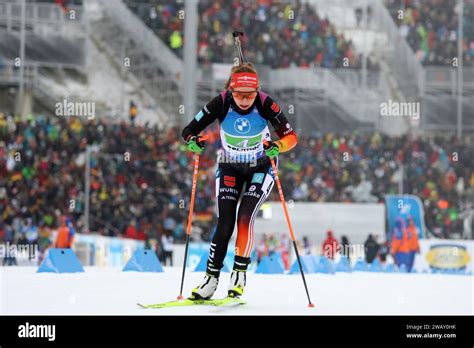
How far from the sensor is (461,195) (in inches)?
1156

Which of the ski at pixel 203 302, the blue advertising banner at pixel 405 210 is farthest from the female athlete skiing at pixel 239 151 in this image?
the blue advertising banner at pixel 405 210

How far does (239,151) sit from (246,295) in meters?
1.41

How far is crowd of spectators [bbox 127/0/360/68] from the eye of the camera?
30922mm

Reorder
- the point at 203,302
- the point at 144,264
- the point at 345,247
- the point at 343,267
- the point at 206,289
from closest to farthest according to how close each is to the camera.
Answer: the point at 203,302, the point at 206,289, the point at 144,264, the point at 343,267, the point at 345,247

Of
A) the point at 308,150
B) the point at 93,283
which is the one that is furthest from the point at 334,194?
the point at 93,283

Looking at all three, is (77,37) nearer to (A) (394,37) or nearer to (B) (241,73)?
(A) (394,37)

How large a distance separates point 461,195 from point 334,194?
4199 millimetres

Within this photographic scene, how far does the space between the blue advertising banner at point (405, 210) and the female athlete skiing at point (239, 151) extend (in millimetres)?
18326

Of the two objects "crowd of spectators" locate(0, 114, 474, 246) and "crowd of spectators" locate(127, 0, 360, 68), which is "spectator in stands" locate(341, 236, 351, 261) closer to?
"crowd of spectators" locate(0, 114, 474, 246)

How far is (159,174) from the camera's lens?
27.3m

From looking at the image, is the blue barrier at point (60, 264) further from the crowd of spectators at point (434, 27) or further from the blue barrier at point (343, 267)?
the crowd of spectators at point (434, 27)

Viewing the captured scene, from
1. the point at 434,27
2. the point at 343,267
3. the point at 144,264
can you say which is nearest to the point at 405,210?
the point at 434,27

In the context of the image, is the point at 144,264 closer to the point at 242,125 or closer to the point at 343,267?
the point at 343,267

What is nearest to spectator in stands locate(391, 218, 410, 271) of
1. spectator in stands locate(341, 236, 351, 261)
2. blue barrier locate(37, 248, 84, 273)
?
spectator in stands locate(341, 236, 351, 261)
